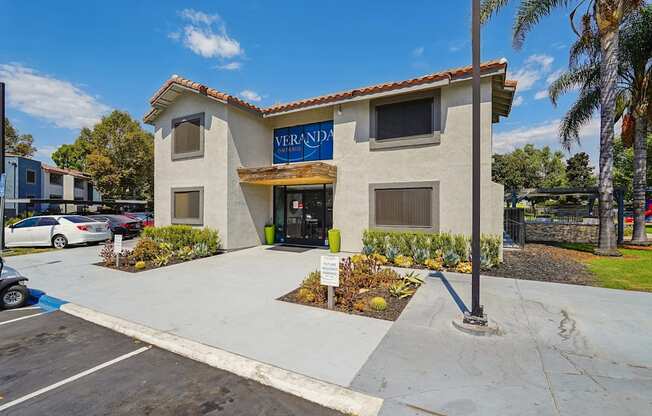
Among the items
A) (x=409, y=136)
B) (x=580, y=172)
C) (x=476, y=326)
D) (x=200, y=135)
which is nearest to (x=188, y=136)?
(x=200, y=135)

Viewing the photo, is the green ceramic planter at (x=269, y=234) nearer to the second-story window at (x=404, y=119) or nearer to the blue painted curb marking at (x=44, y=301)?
the second-story window at (x=404, y=119)

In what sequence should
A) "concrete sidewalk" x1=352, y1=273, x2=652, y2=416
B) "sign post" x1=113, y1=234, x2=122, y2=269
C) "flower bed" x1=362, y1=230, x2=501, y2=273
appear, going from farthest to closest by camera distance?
1. "sign post" x1=113, y1=234, x2=122, y2=269
2. "flower bed" x1=362, y1=230, x2=501, y2=273
3. "concrete sidewalk" x1=352, y1=273, x2=652, y2=416

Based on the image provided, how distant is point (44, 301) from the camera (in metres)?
6.23

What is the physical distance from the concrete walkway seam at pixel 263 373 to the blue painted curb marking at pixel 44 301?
2056 mm

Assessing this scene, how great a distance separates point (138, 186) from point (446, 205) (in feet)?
104

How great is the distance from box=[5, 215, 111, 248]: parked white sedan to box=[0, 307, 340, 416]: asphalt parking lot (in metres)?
10.8

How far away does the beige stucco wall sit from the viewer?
927cm

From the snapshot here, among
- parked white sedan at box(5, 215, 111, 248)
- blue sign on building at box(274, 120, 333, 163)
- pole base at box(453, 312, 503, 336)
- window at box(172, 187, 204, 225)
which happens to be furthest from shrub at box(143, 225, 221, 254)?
pole base at box(453, 312, 503, 336)

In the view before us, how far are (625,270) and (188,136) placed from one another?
15807 mm

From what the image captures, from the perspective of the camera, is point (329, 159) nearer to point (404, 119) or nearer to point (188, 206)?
point (404, 119)

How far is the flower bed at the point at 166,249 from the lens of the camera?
30.7 feet

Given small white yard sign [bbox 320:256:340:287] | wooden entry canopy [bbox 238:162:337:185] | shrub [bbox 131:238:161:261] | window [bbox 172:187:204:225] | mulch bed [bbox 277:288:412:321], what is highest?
wooden entry canopy [bbox 238:162:337:185]

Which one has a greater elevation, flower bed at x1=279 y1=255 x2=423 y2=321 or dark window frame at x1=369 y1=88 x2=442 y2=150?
dark window frame at x1=369 y1=88 x2=442 y2=150

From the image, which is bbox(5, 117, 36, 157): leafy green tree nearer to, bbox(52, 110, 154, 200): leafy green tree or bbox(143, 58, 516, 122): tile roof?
bbox(52, 110, 154, 200): leafy green tree
